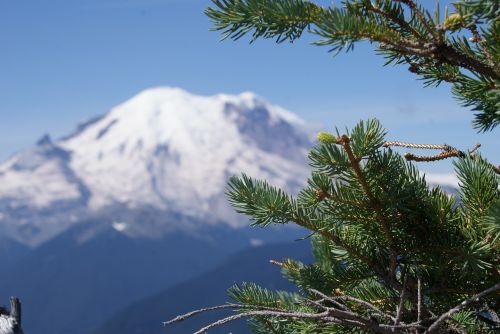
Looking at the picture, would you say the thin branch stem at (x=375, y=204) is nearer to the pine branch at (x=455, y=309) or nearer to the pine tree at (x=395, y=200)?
the pine tree at (x=395, y=200)

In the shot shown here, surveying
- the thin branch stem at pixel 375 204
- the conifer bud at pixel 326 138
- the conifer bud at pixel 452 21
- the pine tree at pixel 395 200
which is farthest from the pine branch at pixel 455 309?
the conifer bud at pixel 452 21

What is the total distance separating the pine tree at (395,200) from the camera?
6.05ft

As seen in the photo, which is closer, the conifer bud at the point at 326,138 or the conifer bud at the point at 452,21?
the conifer bud at the point at 452,21

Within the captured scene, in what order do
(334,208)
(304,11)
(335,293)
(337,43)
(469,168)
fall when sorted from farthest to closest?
(335,293), (334,208), (469,168), (304,11), (337,43)

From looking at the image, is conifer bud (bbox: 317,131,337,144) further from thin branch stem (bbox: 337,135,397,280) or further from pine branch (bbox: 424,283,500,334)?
pine branch (bbox: 424,283,500,334)

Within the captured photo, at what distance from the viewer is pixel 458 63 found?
1856mm

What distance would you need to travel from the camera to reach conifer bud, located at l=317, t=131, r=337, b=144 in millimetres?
2067

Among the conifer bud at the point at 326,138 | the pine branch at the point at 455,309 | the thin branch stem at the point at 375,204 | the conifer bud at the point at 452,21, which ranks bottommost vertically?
the pine branch at the point at 455,309

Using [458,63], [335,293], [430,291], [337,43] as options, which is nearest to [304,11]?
[337,43]

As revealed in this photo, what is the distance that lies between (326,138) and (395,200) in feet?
1.26

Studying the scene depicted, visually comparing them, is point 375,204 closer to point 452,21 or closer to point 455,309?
point 455,309

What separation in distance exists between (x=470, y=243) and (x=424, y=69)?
0.74 meters

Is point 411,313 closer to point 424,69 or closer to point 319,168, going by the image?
point 319,168

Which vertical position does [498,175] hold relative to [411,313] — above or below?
above
